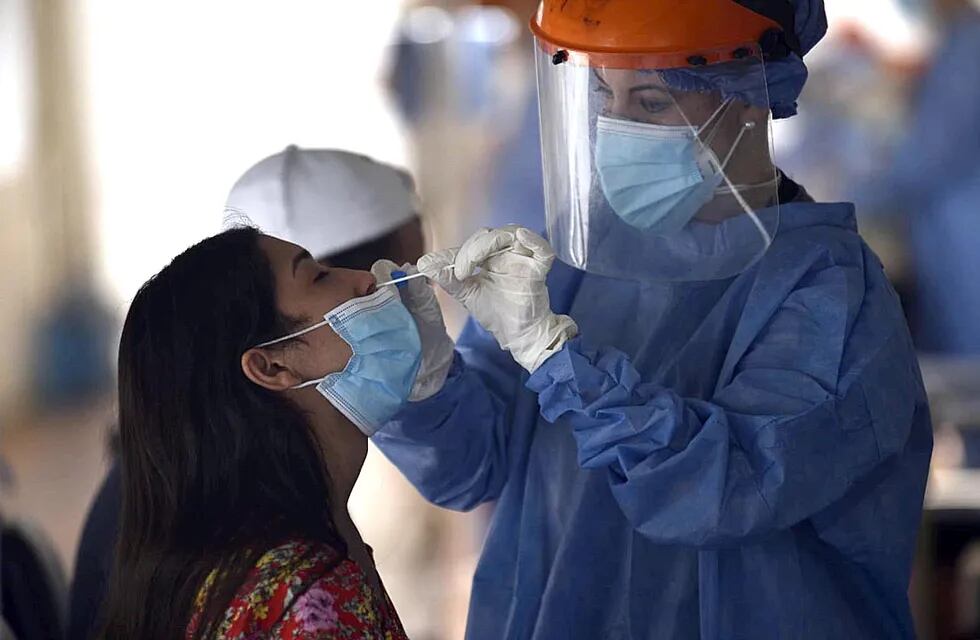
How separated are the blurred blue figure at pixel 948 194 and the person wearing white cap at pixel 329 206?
2247 millimetres

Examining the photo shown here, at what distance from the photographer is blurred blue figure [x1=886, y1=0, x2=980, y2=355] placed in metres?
3.79

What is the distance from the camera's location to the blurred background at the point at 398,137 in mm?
3809

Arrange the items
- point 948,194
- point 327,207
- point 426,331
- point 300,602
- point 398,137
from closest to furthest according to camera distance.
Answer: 1. point 300,602
2. point 426,331
3. point 327,207
4. point 948,194
5. point 398,137

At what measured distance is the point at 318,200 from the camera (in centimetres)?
205

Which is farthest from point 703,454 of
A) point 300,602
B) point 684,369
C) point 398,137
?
point 398,137

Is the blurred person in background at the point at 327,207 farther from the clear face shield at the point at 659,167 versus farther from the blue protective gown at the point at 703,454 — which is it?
the clear face shield at the point at 659,167

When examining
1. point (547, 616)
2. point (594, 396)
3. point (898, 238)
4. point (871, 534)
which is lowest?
point (898, 238)

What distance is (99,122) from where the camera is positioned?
4473 millimetres

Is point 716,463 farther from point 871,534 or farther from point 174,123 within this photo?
point 174,123

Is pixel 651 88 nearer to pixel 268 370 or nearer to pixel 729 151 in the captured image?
pixel 729 151

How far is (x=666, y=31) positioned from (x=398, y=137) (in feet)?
10.1

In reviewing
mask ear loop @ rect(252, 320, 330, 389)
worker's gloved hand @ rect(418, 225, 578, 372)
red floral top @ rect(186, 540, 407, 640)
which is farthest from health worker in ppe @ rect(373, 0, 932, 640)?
red floral top @ rect(186, 540, 407, 640)

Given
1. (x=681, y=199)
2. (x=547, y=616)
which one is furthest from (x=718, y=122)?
(x=547, y=616)

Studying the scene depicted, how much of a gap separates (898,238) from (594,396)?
300cm
